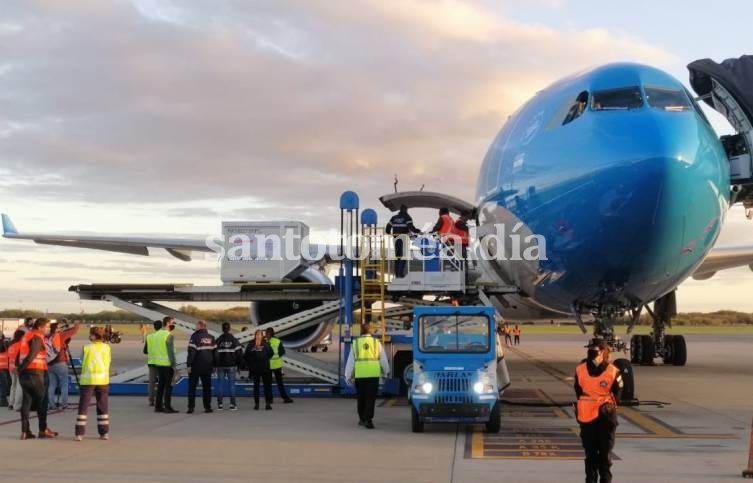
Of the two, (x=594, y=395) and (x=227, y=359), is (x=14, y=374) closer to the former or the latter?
(x=227, y=359)

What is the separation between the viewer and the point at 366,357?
11.9 meters

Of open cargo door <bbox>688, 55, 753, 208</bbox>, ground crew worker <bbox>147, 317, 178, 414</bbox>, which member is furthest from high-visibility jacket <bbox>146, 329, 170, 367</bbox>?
open cargo door <bbox>688, 55, 753, 208</bbox>

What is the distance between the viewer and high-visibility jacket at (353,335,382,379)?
38.7ft

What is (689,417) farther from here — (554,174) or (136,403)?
(136,403)

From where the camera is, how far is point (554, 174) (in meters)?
12.2

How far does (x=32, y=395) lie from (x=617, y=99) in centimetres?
826

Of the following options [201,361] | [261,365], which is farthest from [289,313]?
[201,361]

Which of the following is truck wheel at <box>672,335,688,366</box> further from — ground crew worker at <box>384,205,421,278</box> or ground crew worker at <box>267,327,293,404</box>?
ground crew worker at <box>267,327,293,404</box>

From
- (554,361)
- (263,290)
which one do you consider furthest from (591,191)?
(554,361)

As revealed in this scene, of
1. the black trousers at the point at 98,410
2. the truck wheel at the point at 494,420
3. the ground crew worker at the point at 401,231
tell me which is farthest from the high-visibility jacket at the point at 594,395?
the ground crew worker at the point at 401,231

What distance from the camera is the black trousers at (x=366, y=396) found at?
11463 mm

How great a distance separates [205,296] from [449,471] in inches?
380

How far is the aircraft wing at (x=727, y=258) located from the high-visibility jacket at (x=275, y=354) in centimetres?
1028

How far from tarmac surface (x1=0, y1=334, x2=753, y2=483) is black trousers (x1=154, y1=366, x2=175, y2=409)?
0.92 ft
